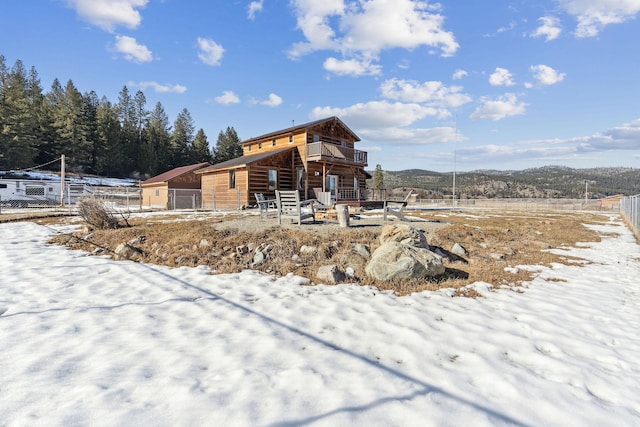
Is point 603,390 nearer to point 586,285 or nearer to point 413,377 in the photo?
point 413,377

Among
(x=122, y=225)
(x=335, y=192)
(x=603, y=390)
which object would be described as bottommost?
(x=603, y=390)

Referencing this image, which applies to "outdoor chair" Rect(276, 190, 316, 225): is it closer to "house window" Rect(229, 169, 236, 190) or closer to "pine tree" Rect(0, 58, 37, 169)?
"house window" Rect(229, 169, 236, 190)

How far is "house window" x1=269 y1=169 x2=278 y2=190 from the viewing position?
2267cm

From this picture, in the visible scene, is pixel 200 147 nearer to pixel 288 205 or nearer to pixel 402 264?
pixel 288 205

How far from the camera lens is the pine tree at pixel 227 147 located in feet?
221

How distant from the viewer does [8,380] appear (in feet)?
8.16

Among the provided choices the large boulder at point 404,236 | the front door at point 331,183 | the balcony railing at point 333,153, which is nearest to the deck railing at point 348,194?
the front door at point 331,183

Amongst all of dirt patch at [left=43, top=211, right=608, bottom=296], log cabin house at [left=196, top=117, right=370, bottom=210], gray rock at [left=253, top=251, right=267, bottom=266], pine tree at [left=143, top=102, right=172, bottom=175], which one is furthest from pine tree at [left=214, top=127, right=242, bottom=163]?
gray rock at [left=253, top=251, right=267, bottom=266]

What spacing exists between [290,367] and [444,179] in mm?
135628

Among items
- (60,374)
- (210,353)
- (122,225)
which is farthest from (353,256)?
(122,225)

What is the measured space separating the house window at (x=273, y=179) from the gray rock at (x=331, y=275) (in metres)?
17.6

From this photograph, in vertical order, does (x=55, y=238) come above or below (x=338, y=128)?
below

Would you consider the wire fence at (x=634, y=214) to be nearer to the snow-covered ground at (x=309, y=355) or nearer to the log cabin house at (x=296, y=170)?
the snow-covered ground at (x=309, y=355)

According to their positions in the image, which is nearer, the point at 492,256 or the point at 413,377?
the point at 413,377
